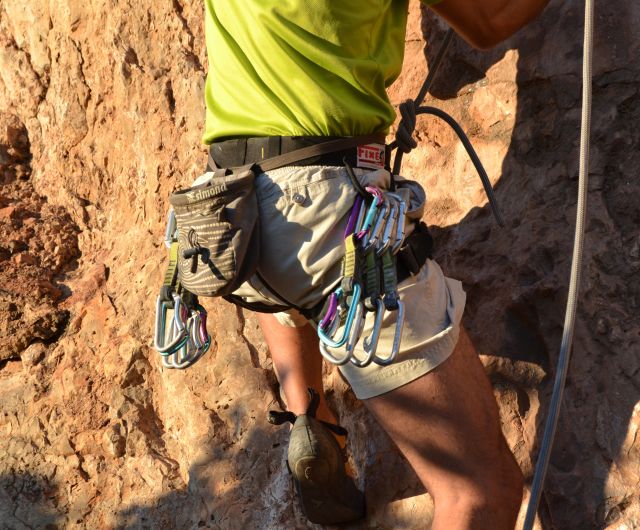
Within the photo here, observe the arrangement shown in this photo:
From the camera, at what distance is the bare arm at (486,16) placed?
7.65 ft

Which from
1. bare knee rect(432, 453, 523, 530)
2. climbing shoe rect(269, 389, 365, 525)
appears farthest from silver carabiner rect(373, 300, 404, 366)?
climbing shoe rect(269, 389, 365, 525)

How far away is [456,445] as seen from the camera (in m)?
2.27

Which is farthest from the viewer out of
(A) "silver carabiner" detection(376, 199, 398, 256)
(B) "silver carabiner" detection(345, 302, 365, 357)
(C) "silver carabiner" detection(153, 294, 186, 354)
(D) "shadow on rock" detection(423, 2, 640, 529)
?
(D) "shadow on rock" detection(423, 2, 640, 529)

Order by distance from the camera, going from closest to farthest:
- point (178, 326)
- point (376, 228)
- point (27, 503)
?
1. point (376, 228)
2. point (178, 326)
3. point (27, 503)

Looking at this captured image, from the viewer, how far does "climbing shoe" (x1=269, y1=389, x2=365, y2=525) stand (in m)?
2.72

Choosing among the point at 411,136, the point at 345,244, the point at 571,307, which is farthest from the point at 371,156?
the point at 571,307

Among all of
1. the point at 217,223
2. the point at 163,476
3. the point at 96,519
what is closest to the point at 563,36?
the point at 217,223

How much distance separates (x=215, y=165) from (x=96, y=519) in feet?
5.35

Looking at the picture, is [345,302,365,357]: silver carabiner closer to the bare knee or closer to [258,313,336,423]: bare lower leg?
the bare knee

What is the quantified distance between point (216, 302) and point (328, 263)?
1409 millimetres

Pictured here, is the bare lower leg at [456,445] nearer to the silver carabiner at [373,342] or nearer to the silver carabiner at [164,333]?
the silver carabiner at [373,342]

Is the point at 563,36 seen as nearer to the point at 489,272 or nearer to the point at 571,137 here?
the point at 571,137

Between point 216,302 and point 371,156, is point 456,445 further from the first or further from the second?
point 216,302

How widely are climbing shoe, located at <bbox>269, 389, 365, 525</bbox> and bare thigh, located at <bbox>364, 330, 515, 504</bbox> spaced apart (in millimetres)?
464
